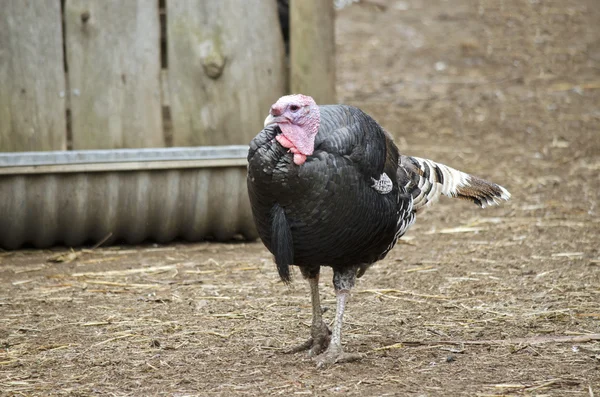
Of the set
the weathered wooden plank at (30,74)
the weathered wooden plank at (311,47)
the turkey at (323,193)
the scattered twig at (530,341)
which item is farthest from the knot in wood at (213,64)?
the scattered twig at (530,341)

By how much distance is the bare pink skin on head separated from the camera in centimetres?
359

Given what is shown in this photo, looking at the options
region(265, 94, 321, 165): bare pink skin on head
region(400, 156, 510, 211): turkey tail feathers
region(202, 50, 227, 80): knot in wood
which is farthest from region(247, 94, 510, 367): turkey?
region(202, 50, 227, 80): knot in wood

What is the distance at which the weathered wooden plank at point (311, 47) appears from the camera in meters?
6.15

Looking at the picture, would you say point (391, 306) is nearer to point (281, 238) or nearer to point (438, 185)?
point (438, 185)

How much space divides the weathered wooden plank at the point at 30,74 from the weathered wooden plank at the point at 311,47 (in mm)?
1668

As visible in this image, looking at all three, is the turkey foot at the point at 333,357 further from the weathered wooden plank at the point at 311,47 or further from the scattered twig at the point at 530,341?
Answer: the weathered wooden plank at the point at 311,47

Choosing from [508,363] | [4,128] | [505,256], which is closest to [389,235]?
[508,363]

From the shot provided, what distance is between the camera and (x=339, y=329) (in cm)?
393

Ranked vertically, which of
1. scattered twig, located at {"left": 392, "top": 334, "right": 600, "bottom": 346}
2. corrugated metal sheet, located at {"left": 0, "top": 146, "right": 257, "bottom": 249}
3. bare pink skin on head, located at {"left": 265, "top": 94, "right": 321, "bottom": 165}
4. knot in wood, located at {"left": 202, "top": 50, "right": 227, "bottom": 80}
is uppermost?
knot in wood, located at {"left": 202, "top": 50, "right": 227, "bottom": 80}

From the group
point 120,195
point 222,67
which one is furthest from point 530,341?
point 222,67

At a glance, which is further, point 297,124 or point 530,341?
point 530,341

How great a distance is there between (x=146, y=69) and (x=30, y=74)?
80 centimetres

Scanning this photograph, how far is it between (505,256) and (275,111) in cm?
260

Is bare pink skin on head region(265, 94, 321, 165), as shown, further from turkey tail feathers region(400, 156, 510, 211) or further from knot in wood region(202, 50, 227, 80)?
knot in wood region(202, 50, 227, 80)
